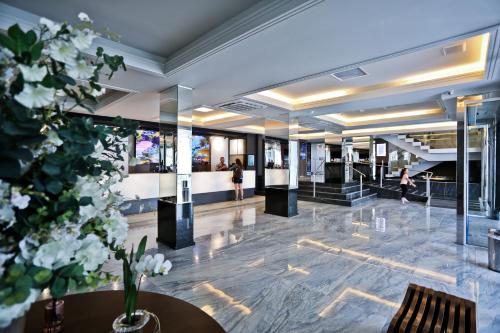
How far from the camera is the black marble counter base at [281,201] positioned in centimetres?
770

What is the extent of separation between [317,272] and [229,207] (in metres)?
5.65

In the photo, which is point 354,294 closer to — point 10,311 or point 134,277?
point 134,277

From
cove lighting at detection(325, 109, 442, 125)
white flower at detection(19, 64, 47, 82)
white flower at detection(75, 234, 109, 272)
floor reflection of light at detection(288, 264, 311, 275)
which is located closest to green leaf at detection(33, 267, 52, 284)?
white flower at detection(75, 234, 109, 272)

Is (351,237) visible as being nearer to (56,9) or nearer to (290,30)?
(290,30)

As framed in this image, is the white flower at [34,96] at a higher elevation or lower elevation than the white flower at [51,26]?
lower

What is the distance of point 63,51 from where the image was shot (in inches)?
29.3

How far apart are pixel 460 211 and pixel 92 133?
21.6 ft

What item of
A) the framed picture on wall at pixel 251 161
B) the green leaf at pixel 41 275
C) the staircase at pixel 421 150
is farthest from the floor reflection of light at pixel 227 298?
the staircase at pixel 421 150

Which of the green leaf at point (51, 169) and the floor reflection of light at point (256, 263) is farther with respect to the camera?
the floor reflection of light at point (256, 263)

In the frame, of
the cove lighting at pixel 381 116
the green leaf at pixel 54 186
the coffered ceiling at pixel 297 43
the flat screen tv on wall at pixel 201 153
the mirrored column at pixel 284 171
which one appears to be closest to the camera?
the green leaf at pixel 54 186

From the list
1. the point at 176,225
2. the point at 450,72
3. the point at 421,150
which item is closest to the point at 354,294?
the point at 176,225

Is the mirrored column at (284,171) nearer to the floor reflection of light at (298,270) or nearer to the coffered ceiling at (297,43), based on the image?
the coffered ceiling at (297,43)

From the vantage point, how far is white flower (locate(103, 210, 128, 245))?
0.88m

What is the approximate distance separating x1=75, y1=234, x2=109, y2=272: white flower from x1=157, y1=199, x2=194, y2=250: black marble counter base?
4159 millimetres
